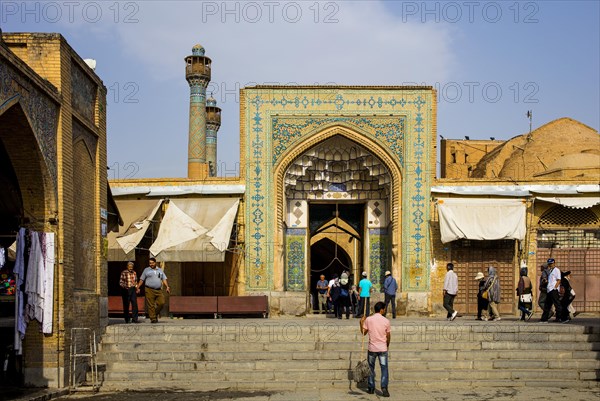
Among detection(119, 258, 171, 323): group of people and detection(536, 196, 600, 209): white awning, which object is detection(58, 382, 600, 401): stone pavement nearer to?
detection(119, 258, 171, 323): group of people

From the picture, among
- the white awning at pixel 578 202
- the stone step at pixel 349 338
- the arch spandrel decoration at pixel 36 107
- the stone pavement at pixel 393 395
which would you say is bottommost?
the stone pavement at pixel 393 395

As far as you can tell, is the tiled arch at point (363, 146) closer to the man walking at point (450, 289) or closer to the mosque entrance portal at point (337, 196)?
the mosque entrance portal at point (337, 196)

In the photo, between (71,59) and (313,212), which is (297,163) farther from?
(71,59)

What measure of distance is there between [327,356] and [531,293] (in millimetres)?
6637

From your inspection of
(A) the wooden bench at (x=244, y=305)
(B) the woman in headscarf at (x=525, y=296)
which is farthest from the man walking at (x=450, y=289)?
(A) the wooden bench at (x=244, y=305)

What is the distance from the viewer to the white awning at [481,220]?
70.1 ft

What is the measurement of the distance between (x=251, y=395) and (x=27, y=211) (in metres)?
4.37

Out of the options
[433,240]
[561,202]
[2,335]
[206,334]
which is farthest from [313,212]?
[2,335]

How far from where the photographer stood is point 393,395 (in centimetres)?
1205

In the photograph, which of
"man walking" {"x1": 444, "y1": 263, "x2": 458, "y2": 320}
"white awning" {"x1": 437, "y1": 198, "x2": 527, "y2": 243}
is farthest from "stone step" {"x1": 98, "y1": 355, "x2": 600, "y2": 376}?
"white awning" {"x1": 437, "y1": 198, "x2": 527, "y2": 243}

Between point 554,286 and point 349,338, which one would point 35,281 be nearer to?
point 349,338

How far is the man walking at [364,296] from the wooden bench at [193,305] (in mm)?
3670

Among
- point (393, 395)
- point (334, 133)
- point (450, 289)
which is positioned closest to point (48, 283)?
point (393, 395)

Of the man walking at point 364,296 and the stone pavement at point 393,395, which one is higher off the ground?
the man walking at point 364,296
